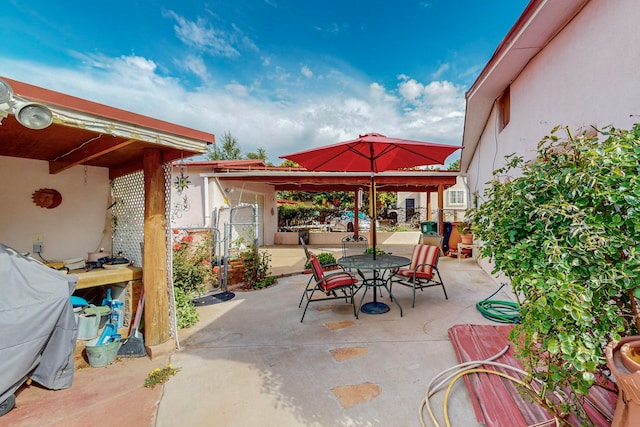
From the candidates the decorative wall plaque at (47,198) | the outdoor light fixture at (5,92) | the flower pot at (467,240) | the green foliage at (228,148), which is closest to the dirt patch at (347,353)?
the outdoor light fixture at (5,92)

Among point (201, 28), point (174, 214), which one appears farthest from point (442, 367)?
point (201, 28)

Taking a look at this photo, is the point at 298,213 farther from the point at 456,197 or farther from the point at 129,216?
the point at 129,216

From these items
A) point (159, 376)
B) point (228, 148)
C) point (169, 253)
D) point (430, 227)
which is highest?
point (228, 148)

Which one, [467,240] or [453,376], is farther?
[467,240]

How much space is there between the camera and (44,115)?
80.4 inches

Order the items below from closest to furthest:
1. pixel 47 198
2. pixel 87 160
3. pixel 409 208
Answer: pixel 87 160
pixel 47 198
pixel 409 208

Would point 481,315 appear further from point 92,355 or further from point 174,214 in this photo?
point 174,214

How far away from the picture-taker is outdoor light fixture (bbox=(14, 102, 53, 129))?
1958 millimetres

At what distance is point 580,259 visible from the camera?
1.37m

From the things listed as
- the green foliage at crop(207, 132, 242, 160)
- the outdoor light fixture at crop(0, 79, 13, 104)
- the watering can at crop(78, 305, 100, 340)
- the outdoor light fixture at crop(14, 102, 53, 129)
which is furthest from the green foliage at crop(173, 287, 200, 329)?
the green foliage at crop(207, 132, 242, 160)

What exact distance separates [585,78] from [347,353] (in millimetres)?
3870

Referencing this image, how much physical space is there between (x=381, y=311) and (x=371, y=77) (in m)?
11.9

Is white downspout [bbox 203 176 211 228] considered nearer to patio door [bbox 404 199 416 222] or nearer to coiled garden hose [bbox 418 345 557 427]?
coiled garden hose [bbox 418 345 557 427]

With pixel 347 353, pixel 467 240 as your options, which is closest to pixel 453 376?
pixel 347 353
